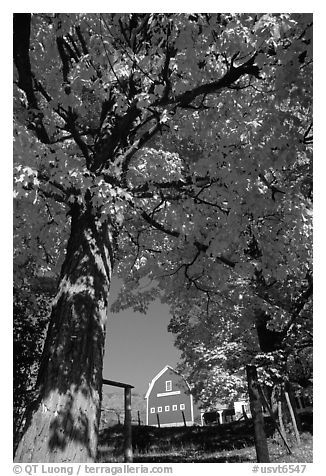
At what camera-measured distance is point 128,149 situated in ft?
24.5

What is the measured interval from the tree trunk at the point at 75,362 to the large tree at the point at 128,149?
0.02m

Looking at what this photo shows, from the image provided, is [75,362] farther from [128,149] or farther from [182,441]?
[182,441]

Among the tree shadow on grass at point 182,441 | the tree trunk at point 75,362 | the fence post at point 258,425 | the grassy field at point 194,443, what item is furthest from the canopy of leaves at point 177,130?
the tree shadow on grass at point 182,441

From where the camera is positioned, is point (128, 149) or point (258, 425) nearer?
point (128, 149)

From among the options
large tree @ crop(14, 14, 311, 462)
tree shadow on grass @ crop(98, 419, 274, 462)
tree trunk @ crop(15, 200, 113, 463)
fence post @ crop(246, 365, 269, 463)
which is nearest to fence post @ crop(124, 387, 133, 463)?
tree trunk @ crop(15, 200, 113, 463)

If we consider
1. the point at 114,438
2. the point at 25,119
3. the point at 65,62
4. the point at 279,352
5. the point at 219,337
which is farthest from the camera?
the point at 114,438

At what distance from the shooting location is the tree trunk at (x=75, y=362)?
488 centimetres

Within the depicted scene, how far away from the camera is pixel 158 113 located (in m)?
7.04

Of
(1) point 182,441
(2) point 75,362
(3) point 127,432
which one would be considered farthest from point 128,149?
(1) point 182,441

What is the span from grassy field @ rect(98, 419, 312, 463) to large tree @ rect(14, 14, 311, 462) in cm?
793

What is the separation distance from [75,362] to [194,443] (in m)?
16.3

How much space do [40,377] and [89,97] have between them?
6.05 metres
